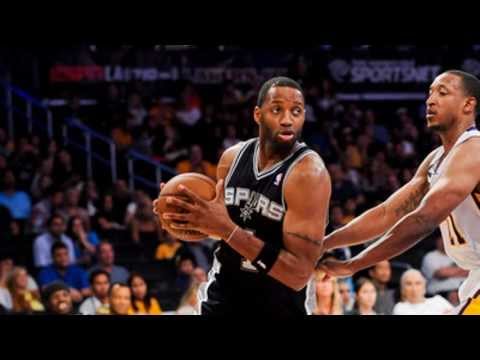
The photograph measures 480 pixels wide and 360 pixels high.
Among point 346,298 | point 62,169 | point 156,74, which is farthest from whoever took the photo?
point 156,74

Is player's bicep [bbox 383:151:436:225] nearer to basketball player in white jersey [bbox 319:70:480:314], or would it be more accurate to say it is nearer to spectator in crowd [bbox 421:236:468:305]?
basketball player in white jersey [bbox 319:70:480:314]

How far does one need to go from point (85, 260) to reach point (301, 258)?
5.33 meters

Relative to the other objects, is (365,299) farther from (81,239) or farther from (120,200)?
(120,200)

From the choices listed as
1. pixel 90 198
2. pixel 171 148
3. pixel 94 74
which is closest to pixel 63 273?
pixel 90 198

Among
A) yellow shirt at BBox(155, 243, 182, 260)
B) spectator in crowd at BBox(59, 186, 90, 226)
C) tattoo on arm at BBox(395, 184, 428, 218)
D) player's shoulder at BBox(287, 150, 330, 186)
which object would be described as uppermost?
player's shoulder at BBox(287, 150, 330, 186)

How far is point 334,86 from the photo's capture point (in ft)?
A: 42.9

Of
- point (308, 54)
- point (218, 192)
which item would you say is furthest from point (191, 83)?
point (218, 192)

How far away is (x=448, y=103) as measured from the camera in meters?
4.74

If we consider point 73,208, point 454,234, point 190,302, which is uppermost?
point 454,234

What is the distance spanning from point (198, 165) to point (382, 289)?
11.5 feet

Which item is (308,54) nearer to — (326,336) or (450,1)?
(450,1)

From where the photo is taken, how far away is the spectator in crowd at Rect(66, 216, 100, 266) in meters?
9.31

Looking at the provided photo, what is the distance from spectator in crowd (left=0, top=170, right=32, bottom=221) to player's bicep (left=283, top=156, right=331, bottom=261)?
6.30 m

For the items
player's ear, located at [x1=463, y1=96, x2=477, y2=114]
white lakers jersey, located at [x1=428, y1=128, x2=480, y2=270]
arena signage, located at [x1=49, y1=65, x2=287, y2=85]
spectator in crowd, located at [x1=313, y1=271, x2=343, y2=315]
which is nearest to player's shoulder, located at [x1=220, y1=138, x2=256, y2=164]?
white lakers jersey, located at [x1=428, y1=128, x2=480, y2=270]
